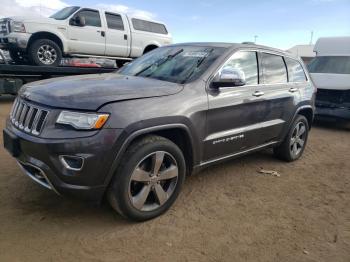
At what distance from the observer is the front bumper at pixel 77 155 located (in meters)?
2.86

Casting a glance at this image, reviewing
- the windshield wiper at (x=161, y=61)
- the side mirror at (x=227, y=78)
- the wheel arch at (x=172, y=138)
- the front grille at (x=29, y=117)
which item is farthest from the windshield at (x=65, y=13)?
the wheel arch at (x=172, y=138)

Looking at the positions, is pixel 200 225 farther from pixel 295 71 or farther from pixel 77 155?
pixel 295 71

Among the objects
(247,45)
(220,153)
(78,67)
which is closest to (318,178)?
(220,153)

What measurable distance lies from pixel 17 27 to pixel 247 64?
653 centimetres

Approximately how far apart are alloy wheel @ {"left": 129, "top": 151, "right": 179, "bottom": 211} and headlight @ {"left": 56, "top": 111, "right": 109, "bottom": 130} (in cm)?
55

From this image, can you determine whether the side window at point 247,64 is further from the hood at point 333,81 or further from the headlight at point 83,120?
the hood at point 333,81

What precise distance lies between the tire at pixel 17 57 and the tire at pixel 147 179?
7.27 meters

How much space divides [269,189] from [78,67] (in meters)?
7.50

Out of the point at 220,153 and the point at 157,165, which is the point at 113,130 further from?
the point at 220,153

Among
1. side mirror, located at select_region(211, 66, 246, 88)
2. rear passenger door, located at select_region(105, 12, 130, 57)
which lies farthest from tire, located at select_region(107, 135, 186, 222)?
rear passenger door, located at select_region(105, 12, 130, 57)

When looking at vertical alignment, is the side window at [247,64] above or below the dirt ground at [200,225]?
above

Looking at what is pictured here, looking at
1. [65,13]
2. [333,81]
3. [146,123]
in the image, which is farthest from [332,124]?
[65,13]

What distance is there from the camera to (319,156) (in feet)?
20.0

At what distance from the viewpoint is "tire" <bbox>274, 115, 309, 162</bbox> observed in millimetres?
5344
